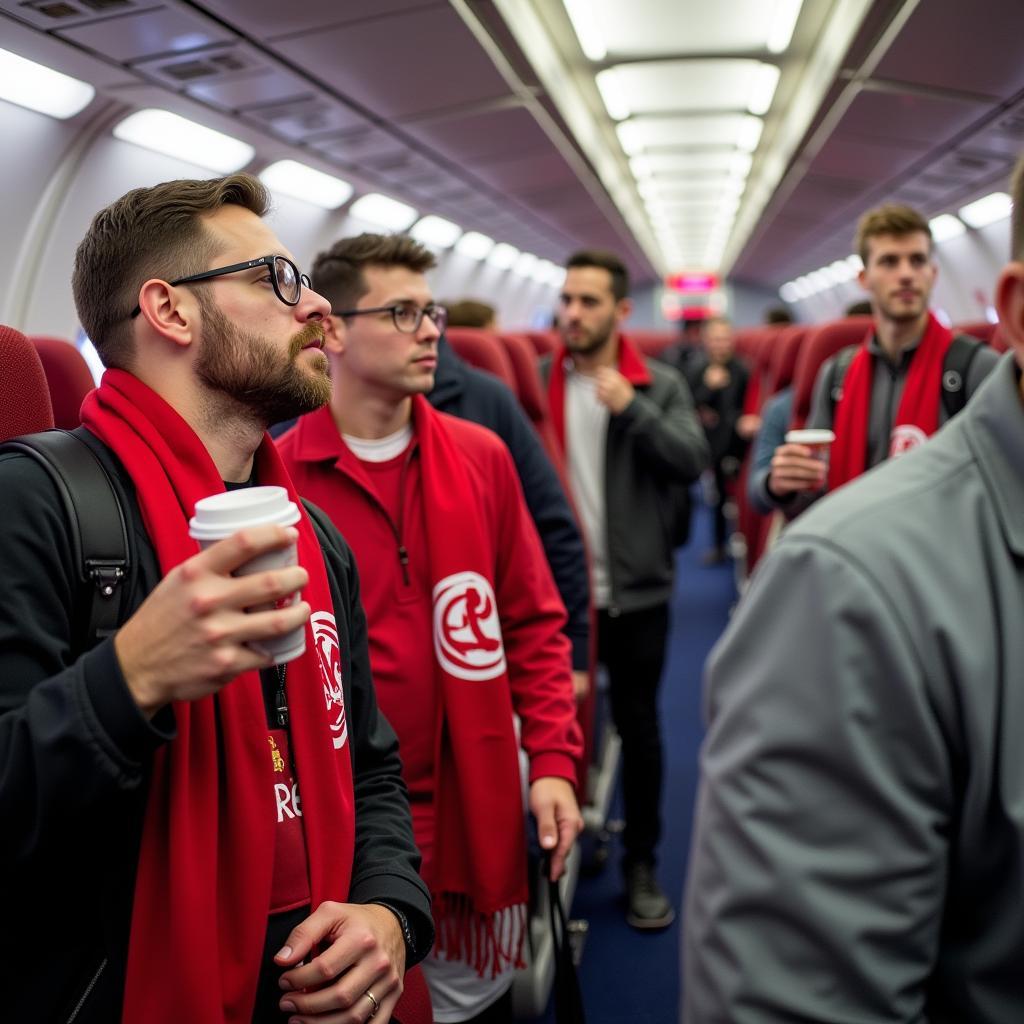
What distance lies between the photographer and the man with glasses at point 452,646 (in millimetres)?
2160

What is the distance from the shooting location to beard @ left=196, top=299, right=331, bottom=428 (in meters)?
1.53

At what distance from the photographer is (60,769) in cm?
106

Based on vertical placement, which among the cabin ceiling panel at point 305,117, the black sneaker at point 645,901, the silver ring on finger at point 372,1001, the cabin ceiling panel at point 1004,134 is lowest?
the black sneaker at point 645,901

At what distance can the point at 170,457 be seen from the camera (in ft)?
4.56

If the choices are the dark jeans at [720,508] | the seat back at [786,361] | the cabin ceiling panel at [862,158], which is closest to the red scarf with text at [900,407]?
the seat back at [786,361]

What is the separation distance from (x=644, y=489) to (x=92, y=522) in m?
2.63

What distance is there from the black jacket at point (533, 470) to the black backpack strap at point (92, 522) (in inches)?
62.1

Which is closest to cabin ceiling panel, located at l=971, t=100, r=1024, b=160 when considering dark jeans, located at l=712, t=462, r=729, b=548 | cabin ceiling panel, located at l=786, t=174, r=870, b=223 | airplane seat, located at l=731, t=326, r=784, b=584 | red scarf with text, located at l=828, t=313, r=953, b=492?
airplane seat, located at l=731, t=326, r=784, b=584

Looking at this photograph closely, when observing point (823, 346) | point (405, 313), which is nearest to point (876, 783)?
point (405, 313)

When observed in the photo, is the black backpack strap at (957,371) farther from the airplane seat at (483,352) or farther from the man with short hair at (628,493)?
the airplane seat at (483,352)

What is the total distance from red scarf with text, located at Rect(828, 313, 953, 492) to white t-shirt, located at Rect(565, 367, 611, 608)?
33.4 inches

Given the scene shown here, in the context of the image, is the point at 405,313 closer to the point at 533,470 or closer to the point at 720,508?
the point at 533,470

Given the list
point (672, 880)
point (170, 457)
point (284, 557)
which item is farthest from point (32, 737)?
point (672, 880)

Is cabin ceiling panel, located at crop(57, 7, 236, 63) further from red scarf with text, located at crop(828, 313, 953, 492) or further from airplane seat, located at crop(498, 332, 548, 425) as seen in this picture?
red scarf with text, located at crop(828, 313, 953, 492)
